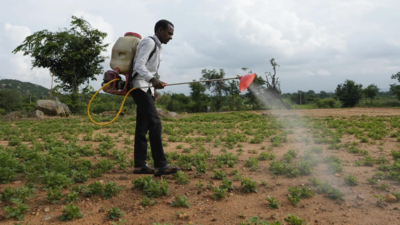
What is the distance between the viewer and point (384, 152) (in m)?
5.79

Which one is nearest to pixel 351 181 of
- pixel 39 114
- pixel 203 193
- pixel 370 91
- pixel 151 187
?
pixel 203 193

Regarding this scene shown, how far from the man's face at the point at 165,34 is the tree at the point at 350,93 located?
1374 inches

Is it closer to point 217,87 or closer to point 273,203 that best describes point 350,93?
point 217,87

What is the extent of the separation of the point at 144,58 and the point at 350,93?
36.2 meters

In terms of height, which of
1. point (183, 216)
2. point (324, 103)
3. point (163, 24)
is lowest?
point (183, 216)

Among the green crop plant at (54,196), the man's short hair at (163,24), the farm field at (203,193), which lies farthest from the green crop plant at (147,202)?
the man's short hair at (163,24)

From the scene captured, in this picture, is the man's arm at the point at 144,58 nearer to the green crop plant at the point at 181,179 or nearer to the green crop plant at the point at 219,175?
the green crop plant at the point at 181,179

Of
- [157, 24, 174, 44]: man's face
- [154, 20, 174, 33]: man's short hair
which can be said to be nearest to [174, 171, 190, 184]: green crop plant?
[157, 24, 174, 44]: man's face

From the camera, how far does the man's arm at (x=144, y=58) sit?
366 cm

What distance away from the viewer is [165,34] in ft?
12.9

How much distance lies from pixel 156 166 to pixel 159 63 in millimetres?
1520

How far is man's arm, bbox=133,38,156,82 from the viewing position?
3.66 meters

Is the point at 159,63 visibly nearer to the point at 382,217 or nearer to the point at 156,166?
the point at 156,166

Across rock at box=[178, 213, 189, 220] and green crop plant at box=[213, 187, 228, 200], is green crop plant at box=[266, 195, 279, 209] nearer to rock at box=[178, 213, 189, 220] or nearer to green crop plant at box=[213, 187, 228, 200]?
green crop plant at box=[213, 187, 228, 200]
